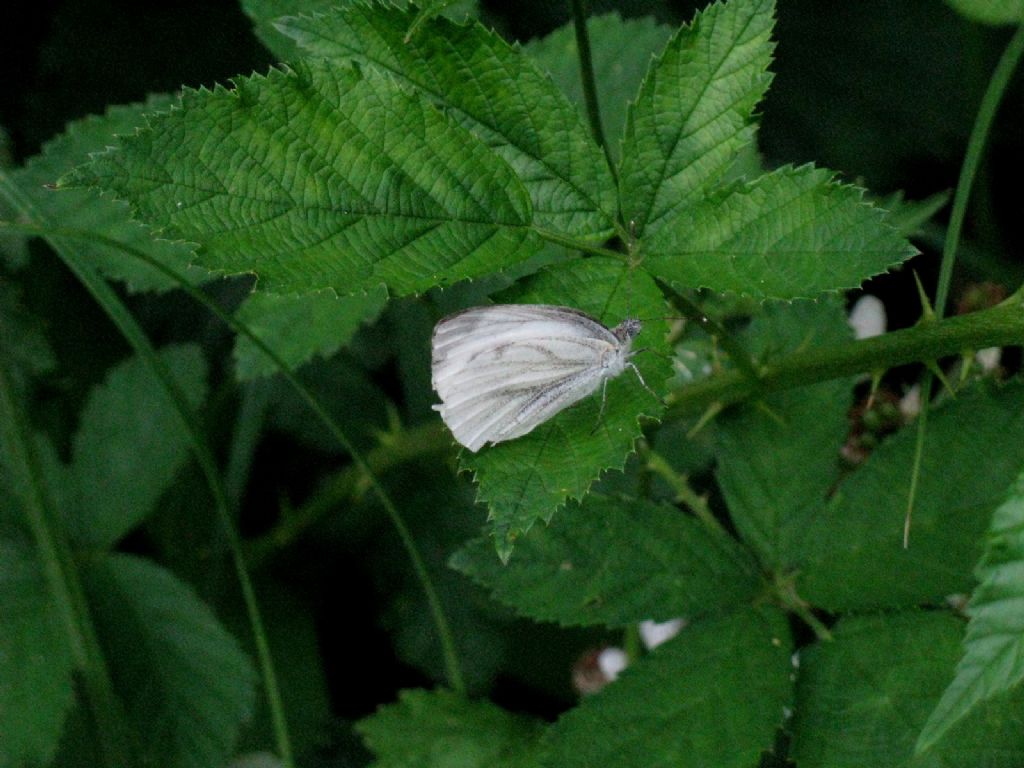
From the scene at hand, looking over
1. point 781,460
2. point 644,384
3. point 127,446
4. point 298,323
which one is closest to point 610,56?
point 298,323

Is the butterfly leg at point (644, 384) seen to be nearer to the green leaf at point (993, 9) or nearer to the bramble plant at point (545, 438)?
the bramble plant at point (545, 438)

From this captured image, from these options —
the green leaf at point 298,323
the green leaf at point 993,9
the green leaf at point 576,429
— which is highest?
the green leaf at point 993,9

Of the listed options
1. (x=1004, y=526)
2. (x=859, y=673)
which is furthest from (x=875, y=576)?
(x=1004, y=526)

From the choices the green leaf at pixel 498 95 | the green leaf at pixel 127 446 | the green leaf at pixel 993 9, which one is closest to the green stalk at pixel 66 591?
the green leaf at pixel 127 446

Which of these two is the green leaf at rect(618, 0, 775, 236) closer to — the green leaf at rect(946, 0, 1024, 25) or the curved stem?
the green leaf at rect(946, 0, 1024, 25)

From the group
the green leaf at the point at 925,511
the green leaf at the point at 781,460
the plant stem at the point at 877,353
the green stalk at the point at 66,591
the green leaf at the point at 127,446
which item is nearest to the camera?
the plant stem at the point at 877,353

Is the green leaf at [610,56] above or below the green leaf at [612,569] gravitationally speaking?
above

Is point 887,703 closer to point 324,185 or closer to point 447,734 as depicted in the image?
point 447,734
